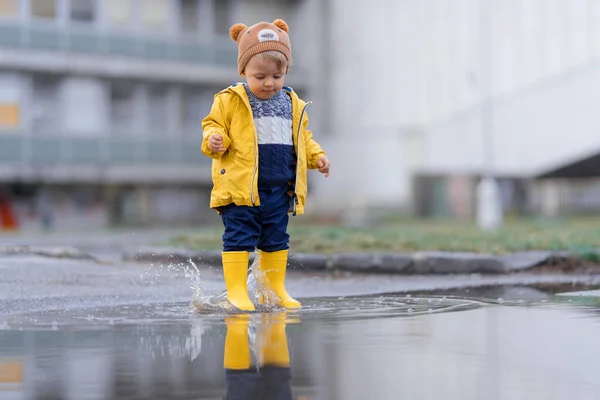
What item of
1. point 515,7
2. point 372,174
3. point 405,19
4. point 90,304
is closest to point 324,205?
point 372,174

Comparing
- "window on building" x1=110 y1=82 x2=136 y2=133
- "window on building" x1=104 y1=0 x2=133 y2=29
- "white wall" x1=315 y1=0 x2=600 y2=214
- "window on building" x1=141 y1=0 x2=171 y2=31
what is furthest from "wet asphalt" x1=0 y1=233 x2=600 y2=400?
"window on building" x1=141 y1=0 x2=171 y2=31

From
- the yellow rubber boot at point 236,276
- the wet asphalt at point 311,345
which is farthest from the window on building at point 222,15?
the yellow rubber boot at point 236,276

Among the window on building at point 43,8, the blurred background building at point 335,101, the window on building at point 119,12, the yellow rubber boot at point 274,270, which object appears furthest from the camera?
the window on building at point 119,12

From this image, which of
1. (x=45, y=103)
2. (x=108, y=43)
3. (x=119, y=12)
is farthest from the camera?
(x=119, y=12)

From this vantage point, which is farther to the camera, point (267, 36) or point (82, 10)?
point (82, 10)

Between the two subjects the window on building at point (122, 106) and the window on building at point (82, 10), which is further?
the window on building at point (122, 106)

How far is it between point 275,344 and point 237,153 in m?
1.80

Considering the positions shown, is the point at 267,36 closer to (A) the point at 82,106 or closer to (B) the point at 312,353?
(B) the point at 312,353

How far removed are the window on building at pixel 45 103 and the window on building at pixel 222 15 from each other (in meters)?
5.61

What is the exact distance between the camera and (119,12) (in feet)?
101

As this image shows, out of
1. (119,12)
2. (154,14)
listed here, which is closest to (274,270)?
(119,12)

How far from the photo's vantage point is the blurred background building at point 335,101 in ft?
93.0

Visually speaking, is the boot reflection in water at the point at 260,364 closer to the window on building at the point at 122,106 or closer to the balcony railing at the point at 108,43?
the balcony railing at the point at 108,43

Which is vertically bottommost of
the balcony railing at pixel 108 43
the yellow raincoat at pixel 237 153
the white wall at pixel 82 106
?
the yellow raincoat at pixel 237 153
